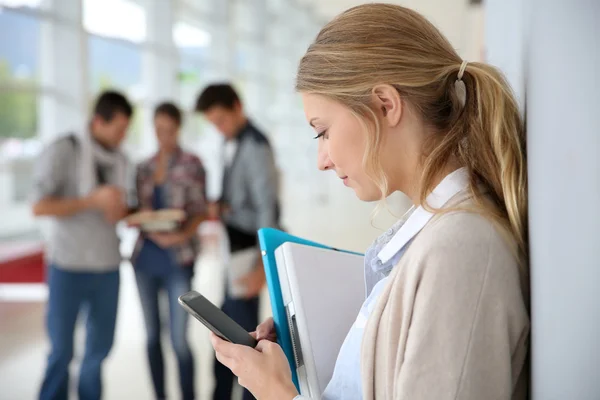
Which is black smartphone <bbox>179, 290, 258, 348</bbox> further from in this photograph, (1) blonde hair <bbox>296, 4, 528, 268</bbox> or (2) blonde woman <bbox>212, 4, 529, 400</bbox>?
(1) blonde hair <bbox>296, 4, 528, 268</bbox>

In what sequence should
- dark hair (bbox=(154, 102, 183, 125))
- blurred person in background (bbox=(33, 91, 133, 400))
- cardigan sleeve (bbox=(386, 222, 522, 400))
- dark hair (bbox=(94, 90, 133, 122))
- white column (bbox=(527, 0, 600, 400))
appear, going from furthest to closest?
1. dark hair (bbox=(154, 102, 183, 125))
2. dark hair (bbox=(94, 90, 133, 122))
3. blurred person in background (bbox=(33, 91, 133, 400))
4. cardigan sleeve (bbox=(386, 222, 522, 400))
5. white column (bbox=(527, 0, 600, 400))

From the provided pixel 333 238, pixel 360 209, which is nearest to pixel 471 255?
pixel 333 238

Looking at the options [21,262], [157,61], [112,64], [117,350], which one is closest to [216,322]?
[117,350]

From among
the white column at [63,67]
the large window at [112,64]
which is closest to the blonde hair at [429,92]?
the large window at [112,64]

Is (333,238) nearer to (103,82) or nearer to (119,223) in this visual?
(103,82)

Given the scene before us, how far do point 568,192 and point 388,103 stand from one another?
1.15 ft

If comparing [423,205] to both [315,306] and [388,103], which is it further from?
[315,306]

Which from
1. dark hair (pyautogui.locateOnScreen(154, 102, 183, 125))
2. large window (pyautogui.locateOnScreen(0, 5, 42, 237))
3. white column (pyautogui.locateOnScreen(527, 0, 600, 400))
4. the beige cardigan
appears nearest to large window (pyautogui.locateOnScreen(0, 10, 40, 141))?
large window (pyautogui.locateOnScreen(0, 5, 42, 237))

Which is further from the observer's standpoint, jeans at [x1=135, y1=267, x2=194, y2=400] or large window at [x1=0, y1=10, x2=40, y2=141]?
large window at [x1=0, y1=10, x2=40, y2=141]

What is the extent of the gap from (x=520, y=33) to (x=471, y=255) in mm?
378

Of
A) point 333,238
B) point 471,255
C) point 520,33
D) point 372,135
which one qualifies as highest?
point 520,33

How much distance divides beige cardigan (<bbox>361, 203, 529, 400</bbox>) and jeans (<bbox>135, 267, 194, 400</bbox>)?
243 cm

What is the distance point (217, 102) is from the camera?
3.06 m

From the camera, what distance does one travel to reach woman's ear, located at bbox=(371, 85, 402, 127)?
36.5 inches
